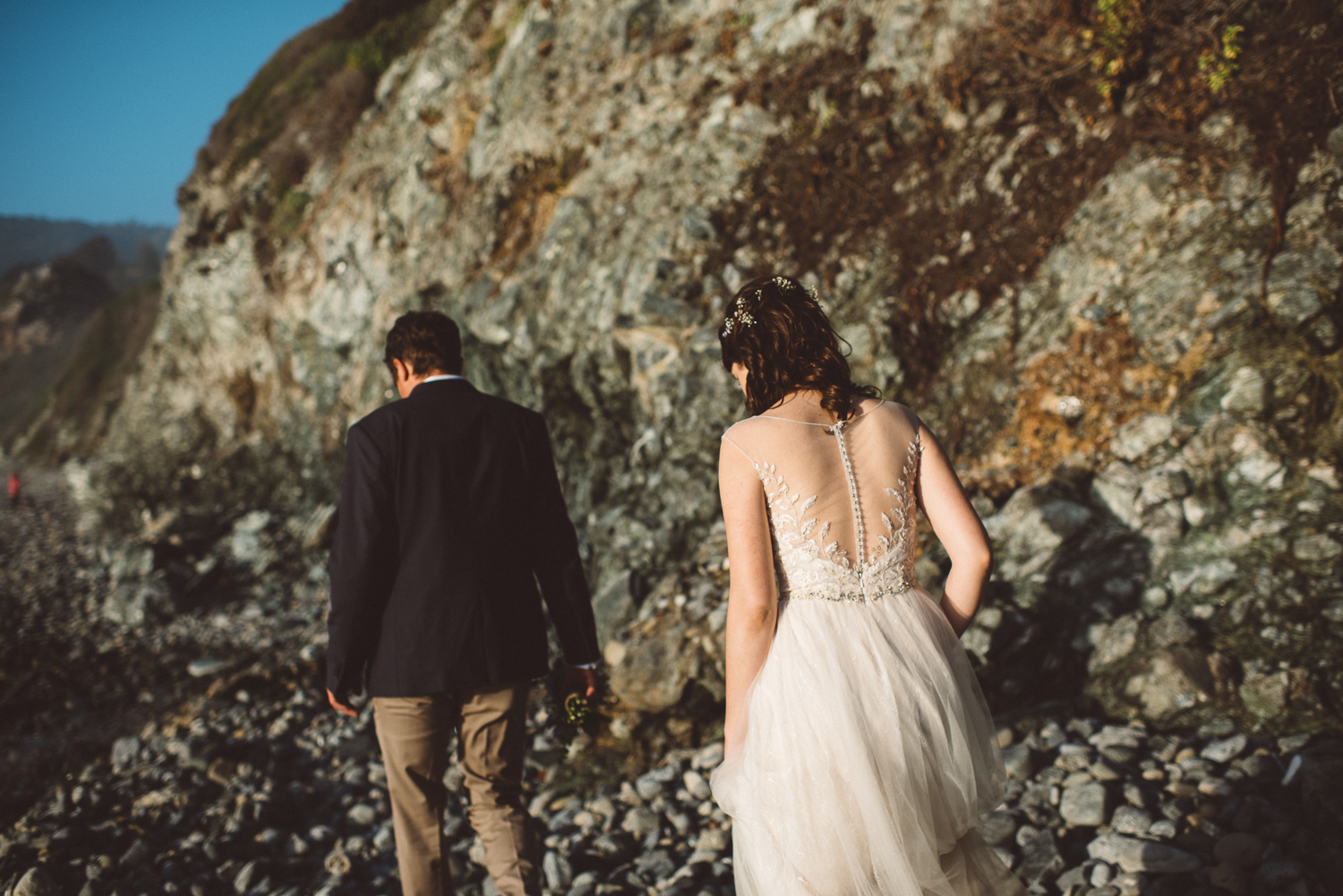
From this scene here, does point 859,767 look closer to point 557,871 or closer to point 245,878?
point 557,871

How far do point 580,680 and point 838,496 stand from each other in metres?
1.81

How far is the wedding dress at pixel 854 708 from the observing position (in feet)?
7.08

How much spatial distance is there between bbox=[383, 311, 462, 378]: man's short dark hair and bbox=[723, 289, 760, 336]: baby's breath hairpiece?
154 centimetres

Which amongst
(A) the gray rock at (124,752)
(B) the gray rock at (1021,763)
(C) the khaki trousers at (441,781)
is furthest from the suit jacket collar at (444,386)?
(A) the gray rock at (124,752)

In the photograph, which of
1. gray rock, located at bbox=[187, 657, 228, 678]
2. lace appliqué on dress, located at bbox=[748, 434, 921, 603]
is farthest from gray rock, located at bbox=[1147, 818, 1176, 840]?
gray rock, located at bbox=[187, 657, 228, 678]

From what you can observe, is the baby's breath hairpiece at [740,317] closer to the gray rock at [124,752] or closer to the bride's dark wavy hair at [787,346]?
the bride's dark wavy hair at [787,346]

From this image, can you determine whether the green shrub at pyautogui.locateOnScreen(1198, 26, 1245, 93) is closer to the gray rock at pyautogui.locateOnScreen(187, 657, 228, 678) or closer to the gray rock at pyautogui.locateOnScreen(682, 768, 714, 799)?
the gray rock at pyautogui.locateOnScreen(682, 768, 714, 799)

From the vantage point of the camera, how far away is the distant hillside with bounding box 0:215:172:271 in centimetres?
15838


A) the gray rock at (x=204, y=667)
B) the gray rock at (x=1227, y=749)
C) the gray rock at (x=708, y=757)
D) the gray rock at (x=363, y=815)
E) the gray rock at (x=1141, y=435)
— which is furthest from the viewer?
the gray rock at (x=204, y=667)

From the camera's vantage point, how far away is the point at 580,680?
3506 mm

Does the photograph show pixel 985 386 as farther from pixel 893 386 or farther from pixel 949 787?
pixel 949 787

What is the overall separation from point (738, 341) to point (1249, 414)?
15.9ft

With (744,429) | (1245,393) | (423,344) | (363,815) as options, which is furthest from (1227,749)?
(363,815)

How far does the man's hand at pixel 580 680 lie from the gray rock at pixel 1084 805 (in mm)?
2679
